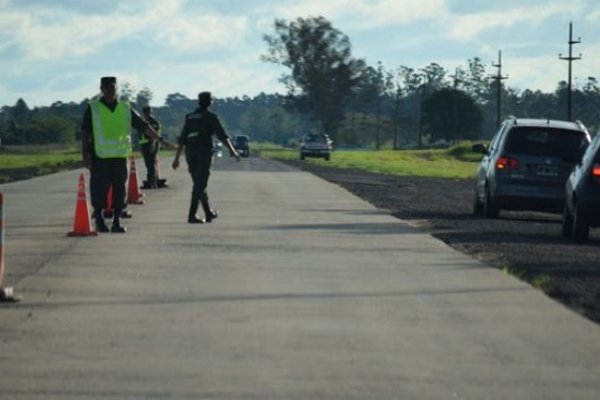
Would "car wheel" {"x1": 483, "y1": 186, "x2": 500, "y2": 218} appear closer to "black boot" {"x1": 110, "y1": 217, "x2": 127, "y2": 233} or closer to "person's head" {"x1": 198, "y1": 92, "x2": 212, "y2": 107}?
"person's head" {"x1": 198, "y1": 92, "x2": 212, "y2": 107}

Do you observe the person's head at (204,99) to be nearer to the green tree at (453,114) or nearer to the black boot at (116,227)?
the black boot at (116,227)

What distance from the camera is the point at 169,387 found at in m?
9.62

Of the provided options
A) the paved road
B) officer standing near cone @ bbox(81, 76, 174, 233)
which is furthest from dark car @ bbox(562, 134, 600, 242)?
officer standing near cone @ bbox(81, 76, 174, 233)

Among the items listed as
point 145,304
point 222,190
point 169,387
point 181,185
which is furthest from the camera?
point 181,185

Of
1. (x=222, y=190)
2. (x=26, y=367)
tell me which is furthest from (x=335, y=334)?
(x=222, y=190)

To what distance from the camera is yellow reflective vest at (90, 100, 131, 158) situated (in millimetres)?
21469

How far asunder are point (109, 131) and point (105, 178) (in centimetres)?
59

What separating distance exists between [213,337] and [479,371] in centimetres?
213

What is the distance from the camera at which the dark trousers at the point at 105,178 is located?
70.6ft

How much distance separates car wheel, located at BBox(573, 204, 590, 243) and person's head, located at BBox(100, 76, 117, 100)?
6.09 m

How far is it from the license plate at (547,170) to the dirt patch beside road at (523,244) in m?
0.82

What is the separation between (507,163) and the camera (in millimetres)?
27422

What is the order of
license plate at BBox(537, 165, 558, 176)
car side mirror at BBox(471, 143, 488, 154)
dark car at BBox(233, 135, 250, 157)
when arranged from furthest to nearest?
dark car at BBox(233, 135, 250, 157) → car side mirror at BBox(471, 143, 488, 154) → license plate at BBox(537, 165, 558, 176)

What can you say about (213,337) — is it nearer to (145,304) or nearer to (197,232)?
(145,304)
